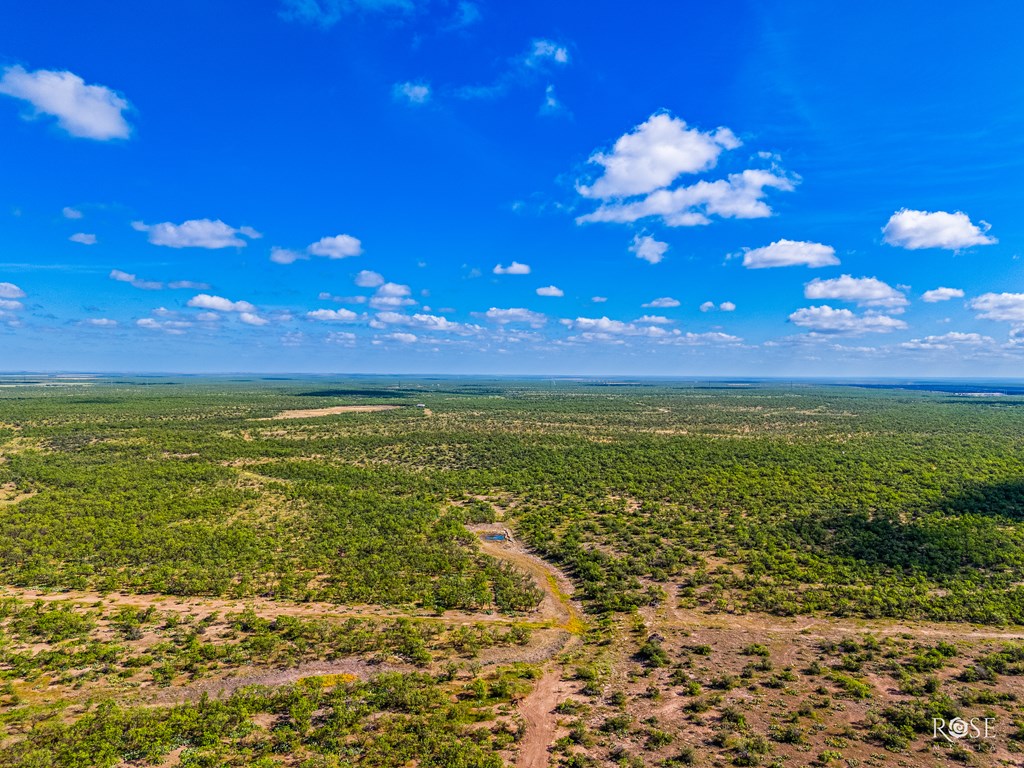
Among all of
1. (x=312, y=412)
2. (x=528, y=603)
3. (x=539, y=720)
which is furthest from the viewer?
(x=312, y=412)

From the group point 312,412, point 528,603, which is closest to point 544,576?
point 528,603

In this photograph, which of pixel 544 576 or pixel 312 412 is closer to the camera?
pixel 544 576

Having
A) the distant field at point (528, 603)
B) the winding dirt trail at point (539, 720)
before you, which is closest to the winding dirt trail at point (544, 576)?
the distant field at point (528, 603)

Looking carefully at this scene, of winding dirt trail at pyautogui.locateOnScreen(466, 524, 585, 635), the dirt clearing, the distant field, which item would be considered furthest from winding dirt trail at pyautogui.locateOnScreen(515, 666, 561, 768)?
the dirt clearing

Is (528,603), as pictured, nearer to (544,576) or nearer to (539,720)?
(544,576)

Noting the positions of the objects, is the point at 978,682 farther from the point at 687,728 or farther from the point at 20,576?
the point at 20,576

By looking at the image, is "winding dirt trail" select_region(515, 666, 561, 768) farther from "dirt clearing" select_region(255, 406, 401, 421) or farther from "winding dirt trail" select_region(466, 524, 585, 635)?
"dirt clearing" select_region(255, 406, 401, 421)

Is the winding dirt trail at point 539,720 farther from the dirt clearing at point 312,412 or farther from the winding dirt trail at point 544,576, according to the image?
the dirt clearing at point 312,412

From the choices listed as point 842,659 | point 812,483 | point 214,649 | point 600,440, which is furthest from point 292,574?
point 600,440
